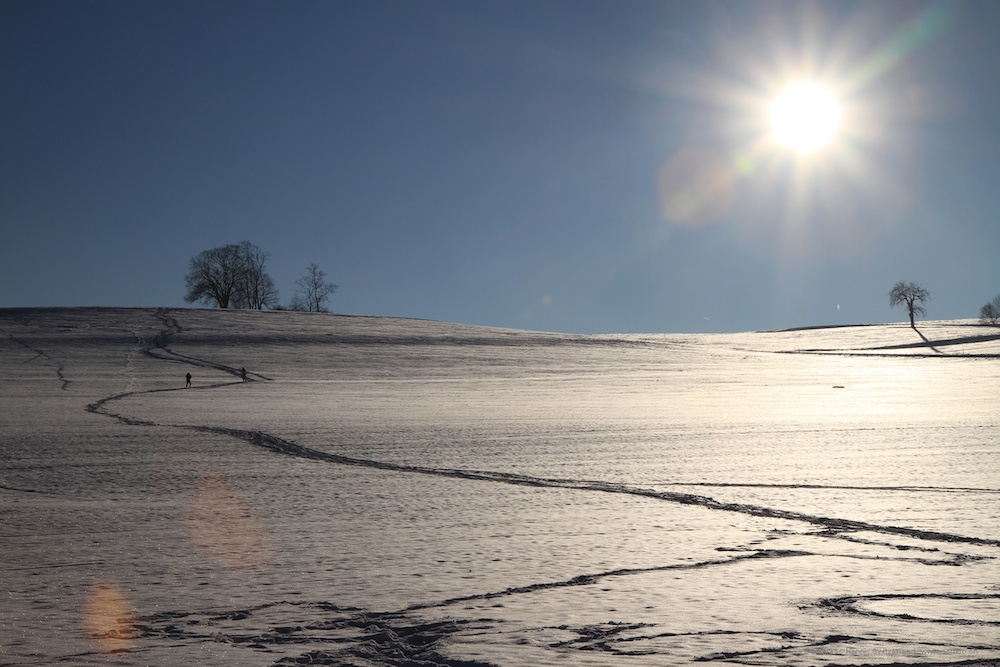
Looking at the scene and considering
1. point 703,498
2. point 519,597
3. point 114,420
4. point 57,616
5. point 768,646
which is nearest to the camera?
point 768,646

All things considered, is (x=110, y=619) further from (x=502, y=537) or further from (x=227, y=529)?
(x=502, y=537)

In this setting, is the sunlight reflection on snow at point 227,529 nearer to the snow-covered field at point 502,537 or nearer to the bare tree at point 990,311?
the snow-covered field at point 502,537

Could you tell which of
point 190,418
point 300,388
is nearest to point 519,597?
point 190,418

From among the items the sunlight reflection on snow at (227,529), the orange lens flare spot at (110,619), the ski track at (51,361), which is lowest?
the ski track at (51,361)

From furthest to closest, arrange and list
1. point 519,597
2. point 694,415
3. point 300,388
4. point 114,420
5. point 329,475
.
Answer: point 300,388 → point 694,415 → point 114,420 → point 329,475 → point 519,597

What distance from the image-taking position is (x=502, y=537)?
4516mm

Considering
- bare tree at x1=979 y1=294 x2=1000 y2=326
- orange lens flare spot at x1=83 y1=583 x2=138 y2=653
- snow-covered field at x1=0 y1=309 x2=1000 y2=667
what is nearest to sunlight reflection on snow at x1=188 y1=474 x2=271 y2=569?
snow-covered field at x1=0 y1=309 x2=1000 y2=667

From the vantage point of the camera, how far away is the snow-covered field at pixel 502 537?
285cm

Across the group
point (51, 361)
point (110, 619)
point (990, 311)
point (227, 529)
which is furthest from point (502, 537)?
point (990, 311)

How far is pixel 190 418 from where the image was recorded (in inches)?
511

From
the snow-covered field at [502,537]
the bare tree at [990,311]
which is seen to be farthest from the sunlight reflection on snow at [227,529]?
the bare tree at [990,311]

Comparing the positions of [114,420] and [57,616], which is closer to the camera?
[57,616]

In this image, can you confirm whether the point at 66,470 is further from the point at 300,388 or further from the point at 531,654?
the point at 300,388

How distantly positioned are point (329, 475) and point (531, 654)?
182 inches
